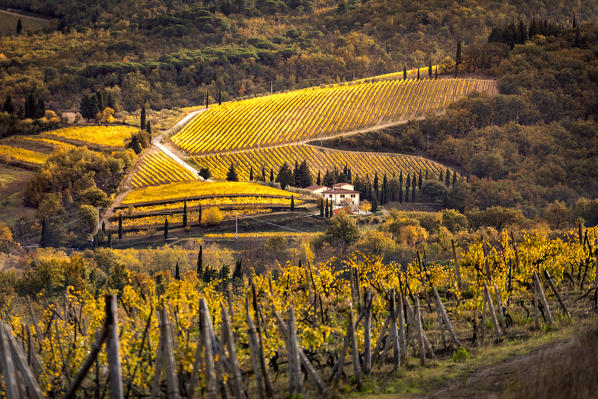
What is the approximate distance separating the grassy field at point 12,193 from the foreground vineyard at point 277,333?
76982mm

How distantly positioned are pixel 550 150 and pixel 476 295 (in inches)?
5525

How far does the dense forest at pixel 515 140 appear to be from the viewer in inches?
5364

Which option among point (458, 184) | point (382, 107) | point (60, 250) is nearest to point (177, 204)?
point (60, 250)

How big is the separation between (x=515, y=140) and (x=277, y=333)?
481ft

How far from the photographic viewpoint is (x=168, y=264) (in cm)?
7744

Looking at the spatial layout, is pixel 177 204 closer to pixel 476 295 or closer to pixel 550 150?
pixel 476 295

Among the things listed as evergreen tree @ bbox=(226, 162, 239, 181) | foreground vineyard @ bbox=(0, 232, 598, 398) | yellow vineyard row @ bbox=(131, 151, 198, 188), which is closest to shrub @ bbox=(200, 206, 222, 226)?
yellow vineyard row @ bbox=(131, 151, 198, 188)

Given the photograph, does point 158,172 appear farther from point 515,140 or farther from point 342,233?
point 515,140

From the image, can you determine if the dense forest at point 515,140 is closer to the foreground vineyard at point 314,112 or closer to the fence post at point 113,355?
the foreground vineyard at point 314,112

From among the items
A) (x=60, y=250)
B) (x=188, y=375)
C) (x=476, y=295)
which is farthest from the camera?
(x=60, y=250)

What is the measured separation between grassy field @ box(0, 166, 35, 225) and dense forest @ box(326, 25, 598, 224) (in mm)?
55255

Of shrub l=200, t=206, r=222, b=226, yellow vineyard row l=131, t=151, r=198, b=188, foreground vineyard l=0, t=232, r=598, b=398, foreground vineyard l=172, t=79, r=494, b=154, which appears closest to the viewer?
foreground vineyard l=0, t=232, r=598, b=398

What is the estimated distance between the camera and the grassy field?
10600cm

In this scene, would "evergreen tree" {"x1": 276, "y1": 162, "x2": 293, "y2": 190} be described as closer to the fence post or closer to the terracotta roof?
the terracotta roof
